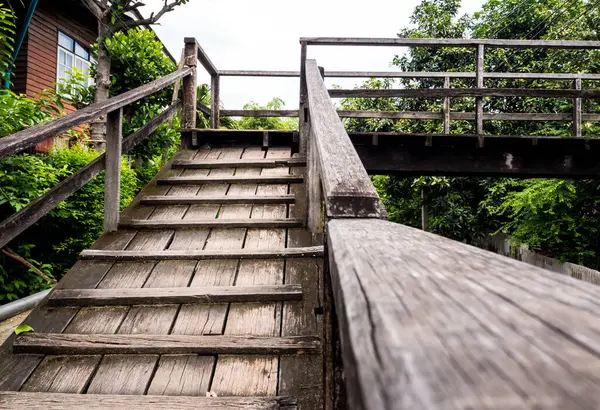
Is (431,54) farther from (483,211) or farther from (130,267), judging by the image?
(130,267)

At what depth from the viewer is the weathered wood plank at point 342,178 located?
2.76 ft

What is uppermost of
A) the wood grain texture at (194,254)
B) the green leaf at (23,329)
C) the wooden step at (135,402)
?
the wood grain texture at (194,254)

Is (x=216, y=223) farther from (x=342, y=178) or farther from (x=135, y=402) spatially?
(x=342, y=178)

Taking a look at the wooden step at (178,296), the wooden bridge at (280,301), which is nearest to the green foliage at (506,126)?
the wooden bridge at (280,301)

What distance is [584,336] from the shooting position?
9.9 inches

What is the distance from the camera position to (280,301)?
178 cm

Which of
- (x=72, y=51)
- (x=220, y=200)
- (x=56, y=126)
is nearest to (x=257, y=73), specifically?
Answer: (x=220, y=200)

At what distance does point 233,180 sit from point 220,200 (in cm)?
35

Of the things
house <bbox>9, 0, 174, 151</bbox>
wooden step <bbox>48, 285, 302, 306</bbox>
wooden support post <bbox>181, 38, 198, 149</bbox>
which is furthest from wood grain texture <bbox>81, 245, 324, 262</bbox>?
house <bbox>9, 0, 174, 151</bbox>

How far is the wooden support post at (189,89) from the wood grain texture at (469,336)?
3.82 m

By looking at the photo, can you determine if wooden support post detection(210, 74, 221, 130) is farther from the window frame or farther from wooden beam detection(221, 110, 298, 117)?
the window frame

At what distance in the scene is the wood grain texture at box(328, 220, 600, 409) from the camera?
21cm

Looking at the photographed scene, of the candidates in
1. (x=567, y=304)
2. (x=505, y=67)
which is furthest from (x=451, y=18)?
(x=567, y=304)

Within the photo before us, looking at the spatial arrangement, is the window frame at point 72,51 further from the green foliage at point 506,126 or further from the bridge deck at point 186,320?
the bridge deck at point 186,320
